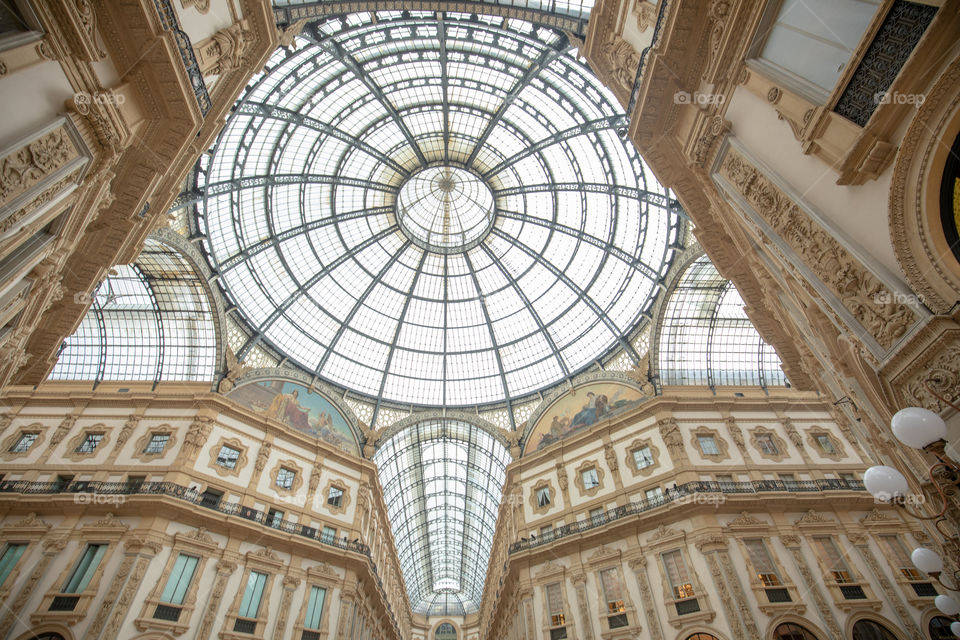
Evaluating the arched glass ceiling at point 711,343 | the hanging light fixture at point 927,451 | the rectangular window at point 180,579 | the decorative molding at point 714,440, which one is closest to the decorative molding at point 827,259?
the hanging light fixture at point 927,451

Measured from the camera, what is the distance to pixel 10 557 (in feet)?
66.0

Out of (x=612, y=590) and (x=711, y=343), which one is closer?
(x=612, y=590)

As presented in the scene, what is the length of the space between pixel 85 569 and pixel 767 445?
35.6 m

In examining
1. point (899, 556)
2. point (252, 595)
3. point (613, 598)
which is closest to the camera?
point (899, 556)

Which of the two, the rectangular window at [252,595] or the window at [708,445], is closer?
the rectangular window at [252,595]

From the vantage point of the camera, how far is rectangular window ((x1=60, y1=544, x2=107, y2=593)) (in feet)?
64.2

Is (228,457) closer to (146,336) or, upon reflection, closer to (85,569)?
(85,569)

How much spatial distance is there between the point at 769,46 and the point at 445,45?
21.2 m

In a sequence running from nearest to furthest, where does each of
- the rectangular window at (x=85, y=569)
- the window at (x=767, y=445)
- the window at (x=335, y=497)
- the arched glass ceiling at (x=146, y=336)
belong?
the rectangular window at (x=85, y=569)
the window at (x=767, y=445)
the arched glass ceiling at (x=146, y=336)
the window at (x=335, y=497)

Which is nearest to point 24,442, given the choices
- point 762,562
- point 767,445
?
point 762,562

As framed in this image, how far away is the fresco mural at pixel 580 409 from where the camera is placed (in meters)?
30.9

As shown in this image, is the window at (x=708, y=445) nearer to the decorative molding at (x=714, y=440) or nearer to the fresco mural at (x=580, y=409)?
the decorative molding at (x=714, y=440)

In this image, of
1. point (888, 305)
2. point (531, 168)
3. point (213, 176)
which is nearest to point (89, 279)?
point (213, 176)

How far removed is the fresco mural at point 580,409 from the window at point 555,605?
9718 millimetres
